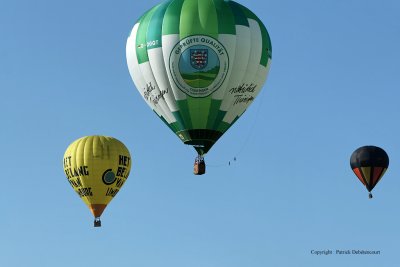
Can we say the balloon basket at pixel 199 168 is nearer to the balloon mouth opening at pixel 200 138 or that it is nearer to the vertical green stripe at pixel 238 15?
the balloon mouth opening at pixel 200 138

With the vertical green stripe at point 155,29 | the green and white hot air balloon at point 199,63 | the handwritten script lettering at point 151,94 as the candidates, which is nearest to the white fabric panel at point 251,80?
the green and white hot air balloon at point 199,63

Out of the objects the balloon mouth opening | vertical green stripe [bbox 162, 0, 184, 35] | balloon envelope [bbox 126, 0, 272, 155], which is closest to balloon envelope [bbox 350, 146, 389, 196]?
balloon envelope [bbox 126, 0, 272, 155]

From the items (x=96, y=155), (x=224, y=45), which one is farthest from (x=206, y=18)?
(x=96, y=155)

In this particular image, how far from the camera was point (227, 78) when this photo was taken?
177 ft

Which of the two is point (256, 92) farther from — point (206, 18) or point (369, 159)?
point (369, 159)

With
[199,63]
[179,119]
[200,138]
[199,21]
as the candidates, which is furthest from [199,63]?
[200,138]

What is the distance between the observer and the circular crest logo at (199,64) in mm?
53406

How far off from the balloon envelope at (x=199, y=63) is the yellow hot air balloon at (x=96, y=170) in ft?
29.4

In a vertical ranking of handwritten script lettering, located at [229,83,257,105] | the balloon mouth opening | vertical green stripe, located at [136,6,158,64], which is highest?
vertical green stripe, located at [136,6,158,64]

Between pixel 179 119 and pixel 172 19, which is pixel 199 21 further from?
pixel 179 119

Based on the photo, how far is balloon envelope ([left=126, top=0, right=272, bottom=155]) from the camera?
176 feet

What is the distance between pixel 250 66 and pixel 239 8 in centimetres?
268

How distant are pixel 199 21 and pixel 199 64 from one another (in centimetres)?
187

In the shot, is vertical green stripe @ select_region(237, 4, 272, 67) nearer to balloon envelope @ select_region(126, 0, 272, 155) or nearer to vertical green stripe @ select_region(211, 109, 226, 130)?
balloon envelope @ select_region(126, 0, 272, 155)
